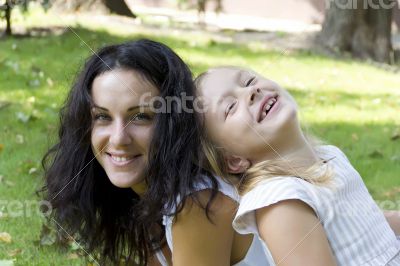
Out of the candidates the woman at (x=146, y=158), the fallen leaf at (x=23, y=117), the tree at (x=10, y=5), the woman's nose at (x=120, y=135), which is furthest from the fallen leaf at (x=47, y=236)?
the tree at (x=10, y=5)

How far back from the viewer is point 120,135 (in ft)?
7.76

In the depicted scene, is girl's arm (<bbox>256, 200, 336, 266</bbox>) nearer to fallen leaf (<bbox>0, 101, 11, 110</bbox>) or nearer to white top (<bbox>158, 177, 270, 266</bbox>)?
white top (<bbox>158, 177, 270, 266</bbox>)

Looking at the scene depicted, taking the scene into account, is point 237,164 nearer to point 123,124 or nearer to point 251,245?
point 251,245

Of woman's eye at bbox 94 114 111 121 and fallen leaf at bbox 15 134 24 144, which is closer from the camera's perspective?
woman's eye at bbox 94 114 111 121

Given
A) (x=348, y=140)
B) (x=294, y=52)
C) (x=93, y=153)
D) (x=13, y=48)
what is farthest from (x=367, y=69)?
(x=93, y=153)

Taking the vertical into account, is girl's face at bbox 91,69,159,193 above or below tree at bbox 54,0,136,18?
above

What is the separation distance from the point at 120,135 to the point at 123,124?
39 mm

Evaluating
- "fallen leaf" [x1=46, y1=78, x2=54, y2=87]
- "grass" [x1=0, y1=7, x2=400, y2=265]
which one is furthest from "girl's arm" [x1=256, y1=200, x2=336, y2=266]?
"fallen leaf" [x1=46, y1=78, x2=54, y2=87]

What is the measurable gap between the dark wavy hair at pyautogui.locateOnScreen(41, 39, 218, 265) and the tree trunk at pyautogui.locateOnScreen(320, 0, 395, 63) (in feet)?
19.8

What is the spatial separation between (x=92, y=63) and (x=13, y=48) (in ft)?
15.1

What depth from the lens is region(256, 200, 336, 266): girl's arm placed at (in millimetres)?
2143

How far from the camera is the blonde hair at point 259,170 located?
92.4 inches

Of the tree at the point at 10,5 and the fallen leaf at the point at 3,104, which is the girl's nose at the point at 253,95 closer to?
the fallen leaf at the point at 3,104

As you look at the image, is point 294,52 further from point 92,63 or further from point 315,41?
point 92,63
